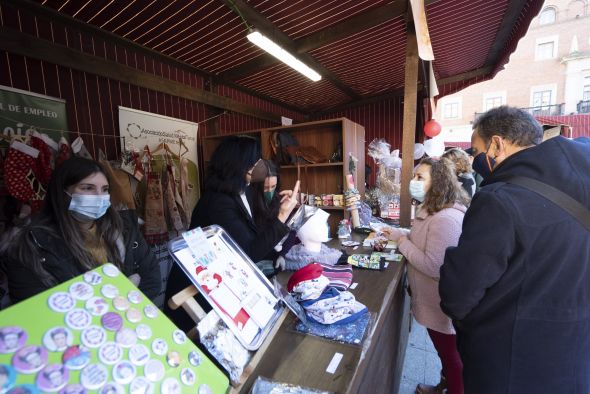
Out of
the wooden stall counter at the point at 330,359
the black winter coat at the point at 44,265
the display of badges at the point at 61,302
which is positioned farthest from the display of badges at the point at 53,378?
the black winter coat at the point at 44,265

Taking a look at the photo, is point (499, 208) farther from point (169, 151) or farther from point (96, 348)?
point (169, 151)

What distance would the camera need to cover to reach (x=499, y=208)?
3.19 feet

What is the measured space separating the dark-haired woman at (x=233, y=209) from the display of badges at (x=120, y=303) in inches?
28.4

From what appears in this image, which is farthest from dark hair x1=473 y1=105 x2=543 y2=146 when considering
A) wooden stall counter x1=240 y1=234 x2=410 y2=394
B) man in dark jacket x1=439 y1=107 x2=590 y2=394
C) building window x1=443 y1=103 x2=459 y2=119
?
building window x1=443 y1=103 x2=459 y2=119

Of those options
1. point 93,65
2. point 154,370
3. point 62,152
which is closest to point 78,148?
point 62,152

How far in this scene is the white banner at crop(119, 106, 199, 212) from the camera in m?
3.12

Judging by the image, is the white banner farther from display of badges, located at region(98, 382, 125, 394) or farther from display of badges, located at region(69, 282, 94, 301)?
display of badges, located at region(98, 382, 125, 394)

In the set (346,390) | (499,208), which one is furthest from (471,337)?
(346,390)

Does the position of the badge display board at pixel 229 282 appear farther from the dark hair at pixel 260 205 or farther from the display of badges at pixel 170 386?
the dark hair at pixel 260 205

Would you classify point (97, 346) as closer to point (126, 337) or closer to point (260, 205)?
point (126, 337)

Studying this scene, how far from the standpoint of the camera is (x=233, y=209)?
4.60ft

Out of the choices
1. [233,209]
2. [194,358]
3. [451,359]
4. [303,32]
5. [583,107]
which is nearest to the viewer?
[194,358]

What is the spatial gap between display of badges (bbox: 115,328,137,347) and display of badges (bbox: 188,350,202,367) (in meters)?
0.13

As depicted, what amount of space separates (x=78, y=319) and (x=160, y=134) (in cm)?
336
